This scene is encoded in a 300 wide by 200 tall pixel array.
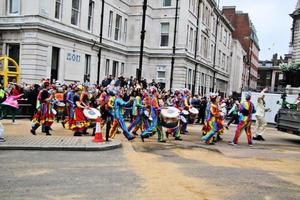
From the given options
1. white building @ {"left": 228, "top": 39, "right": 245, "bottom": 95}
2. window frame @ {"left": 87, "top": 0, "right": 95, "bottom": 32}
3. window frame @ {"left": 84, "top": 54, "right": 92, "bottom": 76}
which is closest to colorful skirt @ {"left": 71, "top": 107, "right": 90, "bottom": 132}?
window frame @ {"left": 84, "top": 54, "right": 92, "bottom": 76}

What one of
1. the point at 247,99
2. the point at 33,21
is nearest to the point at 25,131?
the point at 247,99

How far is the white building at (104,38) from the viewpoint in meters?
25.3

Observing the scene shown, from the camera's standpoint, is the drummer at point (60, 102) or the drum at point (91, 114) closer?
the drum at point (91, 114)

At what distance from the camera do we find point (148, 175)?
780cm

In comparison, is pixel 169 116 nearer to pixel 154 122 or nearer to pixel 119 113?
pixel 154 122

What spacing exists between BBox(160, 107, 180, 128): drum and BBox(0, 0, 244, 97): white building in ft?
47.0

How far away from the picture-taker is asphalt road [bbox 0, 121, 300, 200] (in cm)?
647

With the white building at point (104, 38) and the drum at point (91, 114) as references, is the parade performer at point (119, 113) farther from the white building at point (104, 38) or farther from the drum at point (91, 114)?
the white building at point (104, 38)

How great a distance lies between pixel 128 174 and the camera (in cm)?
779

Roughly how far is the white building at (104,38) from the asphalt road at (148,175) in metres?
16.5

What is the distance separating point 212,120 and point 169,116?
1444mm

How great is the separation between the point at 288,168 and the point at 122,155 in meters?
4.03

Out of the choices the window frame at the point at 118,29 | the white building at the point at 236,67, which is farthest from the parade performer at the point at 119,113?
the white building at the point at 236,67

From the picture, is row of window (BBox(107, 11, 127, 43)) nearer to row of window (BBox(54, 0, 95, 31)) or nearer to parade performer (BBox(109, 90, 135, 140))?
row of window (BBox(54, 0, 95, 31))
